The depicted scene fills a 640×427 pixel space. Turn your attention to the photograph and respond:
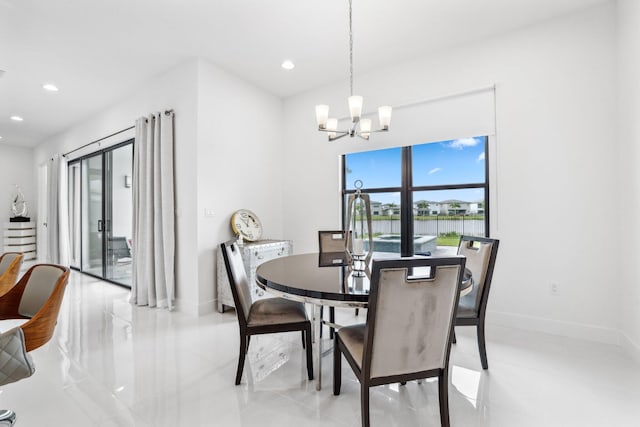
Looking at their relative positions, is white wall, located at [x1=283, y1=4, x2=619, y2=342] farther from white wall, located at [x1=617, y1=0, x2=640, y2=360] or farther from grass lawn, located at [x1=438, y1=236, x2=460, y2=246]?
grass lawn, located at [x1=438, y1=236, x2=460, y2=246]

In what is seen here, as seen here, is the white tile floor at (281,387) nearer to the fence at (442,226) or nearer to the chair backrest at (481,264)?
the chair backrest at (481,264)

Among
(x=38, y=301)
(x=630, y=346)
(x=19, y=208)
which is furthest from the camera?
(x=19, y=208)

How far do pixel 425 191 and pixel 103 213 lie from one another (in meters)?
5.23

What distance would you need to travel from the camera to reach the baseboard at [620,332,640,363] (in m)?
2.29

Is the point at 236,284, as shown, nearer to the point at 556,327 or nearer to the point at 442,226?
the point at 442,226

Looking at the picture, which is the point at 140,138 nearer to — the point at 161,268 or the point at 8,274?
the point at 161,268

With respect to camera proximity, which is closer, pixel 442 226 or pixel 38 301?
pixel 38 301

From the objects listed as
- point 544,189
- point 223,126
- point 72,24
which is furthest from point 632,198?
point 72,24

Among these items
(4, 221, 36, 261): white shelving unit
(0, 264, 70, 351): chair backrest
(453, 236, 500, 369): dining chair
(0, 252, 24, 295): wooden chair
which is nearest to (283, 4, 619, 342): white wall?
(453, 236, 500, 369): dining chair

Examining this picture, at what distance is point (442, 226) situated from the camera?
3551 millimetres

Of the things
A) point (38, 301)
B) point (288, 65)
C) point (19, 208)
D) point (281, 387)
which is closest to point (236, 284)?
point (281, 387)

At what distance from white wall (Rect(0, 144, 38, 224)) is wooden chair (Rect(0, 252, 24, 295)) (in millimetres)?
6924

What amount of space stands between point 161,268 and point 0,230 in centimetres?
684

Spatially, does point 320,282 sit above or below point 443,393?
above
